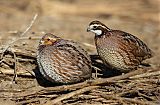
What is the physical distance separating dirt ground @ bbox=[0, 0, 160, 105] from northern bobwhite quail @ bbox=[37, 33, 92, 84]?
188 mm

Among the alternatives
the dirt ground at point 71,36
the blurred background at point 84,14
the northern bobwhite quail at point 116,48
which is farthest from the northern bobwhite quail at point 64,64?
the blurred background at point 84,14

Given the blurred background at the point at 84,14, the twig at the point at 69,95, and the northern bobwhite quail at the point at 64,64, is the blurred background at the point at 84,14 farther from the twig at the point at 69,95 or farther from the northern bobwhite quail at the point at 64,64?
the twig at the point at 69,95

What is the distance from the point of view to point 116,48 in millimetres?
7680

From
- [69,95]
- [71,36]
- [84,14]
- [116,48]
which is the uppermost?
[84,14]

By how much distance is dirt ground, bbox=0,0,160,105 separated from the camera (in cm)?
716

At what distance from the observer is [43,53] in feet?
24.1

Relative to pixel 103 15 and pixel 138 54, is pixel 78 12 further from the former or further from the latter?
pixel 138 54

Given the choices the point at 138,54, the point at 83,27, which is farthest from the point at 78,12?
the point at 138,54

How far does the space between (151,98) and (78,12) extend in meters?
7.60

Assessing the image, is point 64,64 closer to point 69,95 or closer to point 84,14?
point 69,95

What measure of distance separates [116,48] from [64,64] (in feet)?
2.87

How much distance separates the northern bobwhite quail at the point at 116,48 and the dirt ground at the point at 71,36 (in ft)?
0.81

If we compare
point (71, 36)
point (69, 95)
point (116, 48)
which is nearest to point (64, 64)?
point (69, 95)

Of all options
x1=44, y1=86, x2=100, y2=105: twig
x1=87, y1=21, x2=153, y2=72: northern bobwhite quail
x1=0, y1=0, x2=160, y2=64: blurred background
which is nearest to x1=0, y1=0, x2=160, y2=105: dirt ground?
x1=0, y1=0, x2=160, y2=64: blurred background
